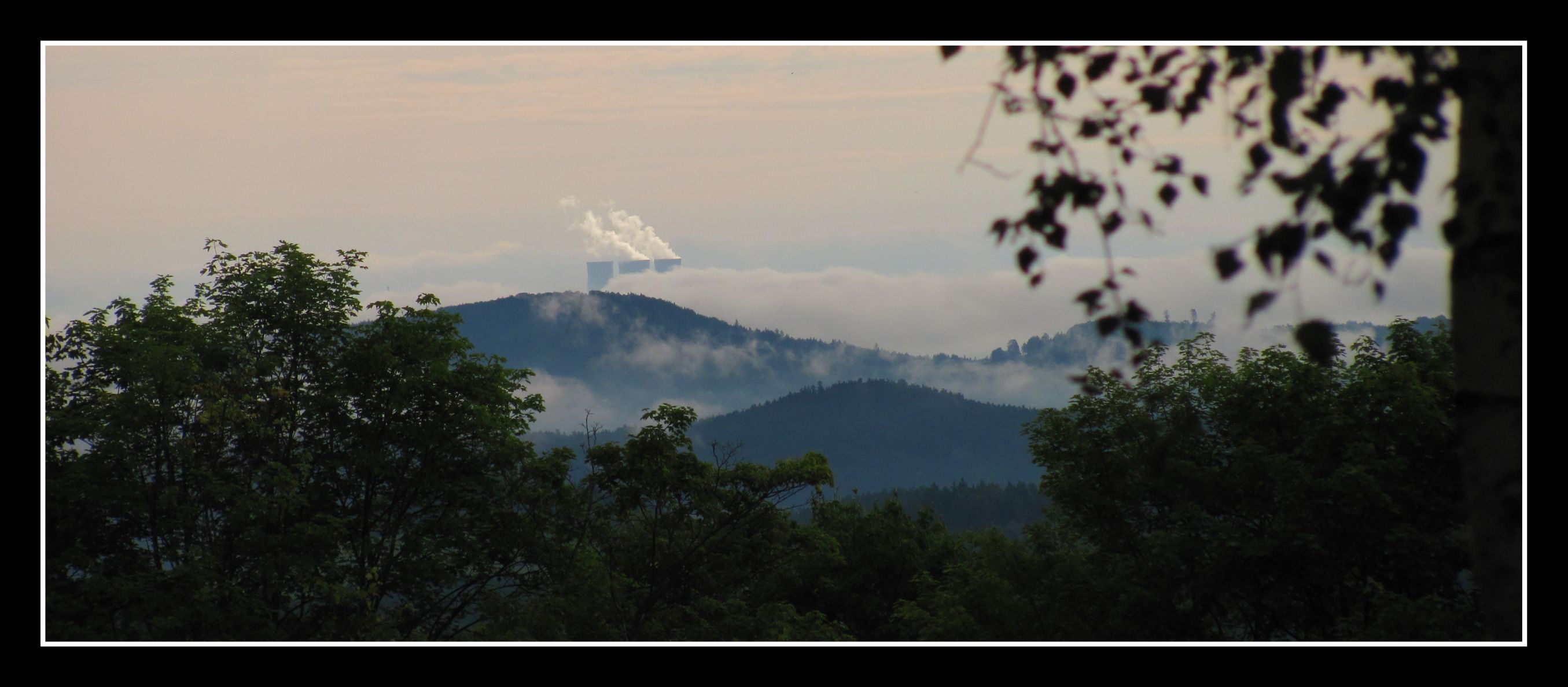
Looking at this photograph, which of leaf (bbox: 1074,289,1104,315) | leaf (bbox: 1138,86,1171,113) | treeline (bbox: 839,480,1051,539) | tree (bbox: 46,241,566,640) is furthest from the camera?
treeline (bbox: 839,480,1051,539)

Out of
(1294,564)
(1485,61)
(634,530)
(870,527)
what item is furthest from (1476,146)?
(870,527)

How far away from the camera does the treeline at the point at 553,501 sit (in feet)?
55.8

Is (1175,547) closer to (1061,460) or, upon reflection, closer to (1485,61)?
(1061,460)

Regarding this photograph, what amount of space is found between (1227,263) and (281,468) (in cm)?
1660

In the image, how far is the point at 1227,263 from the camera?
384 centimetres

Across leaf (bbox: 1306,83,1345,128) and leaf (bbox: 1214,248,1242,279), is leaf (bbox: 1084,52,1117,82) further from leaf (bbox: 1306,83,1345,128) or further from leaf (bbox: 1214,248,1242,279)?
leaf (bbox: 1214,248,1242,279)

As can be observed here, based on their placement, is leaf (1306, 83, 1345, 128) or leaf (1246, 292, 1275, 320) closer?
leaf (1246, 292, 1275, 320)

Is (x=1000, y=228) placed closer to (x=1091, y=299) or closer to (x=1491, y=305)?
(x=1091, y=299)

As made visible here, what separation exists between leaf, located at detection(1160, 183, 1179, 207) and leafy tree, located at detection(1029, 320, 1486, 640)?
1182 centimetres

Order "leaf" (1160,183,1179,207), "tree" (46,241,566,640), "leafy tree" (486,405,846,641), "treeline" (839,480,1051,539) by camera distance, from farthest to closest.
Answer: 1. "treeline" (839,480,1051,539)
2. "leafy tree" (486,405,846,641)
3. "tree" (46,241,566,640)
4. "leaf" (1160,183,1179,207)

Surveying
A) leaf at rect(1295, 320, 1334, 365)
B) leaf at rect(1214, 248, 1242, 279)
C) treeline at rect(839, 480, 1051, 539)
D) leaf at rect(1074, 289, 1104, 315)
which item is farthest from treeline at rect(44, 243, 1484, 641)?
treeline at rect(839, 480, 1051, 539)

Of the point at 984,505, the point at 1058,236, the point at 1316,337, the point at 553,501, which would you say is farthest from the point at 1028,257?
the point at 984,505

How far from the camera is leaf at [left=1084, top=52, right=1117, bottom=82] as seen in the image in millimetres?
4492
